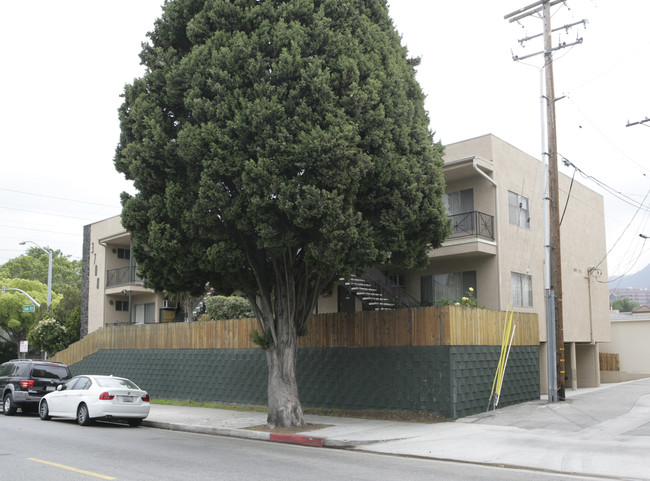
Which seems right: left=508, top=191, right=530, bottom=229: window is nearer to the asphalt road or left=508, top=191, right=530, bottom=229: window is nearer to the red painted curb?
the red painted curb

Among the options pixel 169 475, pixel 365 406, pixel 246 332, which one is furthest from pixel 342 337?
pixel 169 475

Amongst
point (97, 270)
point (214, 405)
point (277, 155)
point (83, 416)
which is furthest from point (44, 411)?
point (97, 270)

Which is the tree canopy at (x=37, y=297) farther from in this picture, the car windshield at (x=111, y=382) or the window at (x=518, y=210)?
the window at (x=518, y=210)

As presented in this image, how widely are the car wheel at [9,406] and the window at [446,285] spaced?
45.2ft

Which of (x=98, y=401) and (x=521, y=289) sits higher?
(x=521, y=289)

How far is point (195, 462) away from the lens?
410 inches

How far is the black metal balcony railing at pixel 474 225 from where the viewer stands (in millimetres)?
20797

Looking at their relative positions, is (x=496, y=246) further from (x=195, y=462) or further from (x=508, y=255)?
(x=195, y=462)

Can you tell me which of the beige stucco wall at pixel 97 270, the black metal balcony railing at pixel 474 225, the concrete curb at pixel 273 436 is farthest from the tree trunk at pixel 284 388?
the beige stucco wall at pixel 97 270

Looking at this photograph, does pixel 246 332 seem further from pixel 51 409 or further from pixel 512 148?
pixel 512 148

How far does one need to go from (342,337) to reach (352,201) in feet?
19.8

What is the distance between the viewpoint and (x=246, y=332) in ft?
69.3

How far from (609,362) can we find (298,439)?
24.5m

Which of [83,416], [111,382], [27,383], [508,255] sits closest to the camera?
[83,416]
